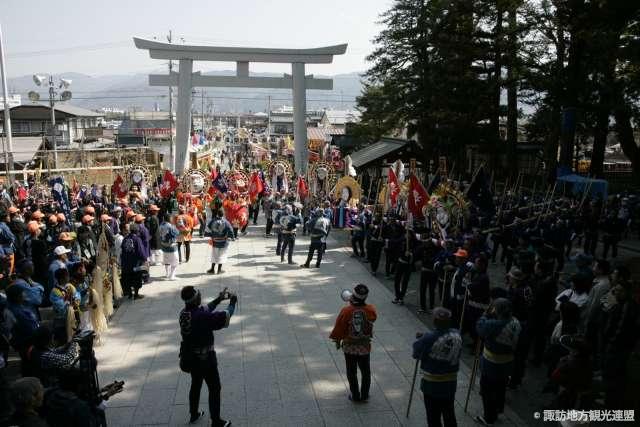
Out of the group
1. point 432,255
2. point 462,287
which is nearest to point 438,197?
point 432,255

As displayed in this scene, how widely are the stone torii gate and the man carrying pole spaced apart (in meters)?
20.0

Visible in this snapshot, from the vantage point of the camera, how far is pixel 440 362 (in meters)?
5.17

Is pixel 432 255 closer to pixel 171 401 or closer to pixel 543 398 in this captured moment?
pixel 543 398

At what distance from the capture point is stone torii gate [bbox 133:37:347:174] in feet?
79.3

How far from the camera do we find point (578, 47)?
2016 centimetres

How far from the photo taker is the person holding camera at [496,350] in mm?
5707

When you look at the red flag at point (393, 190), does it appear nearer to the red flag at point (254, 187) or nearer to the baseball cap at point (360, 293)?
the red flag at point (254, 187)

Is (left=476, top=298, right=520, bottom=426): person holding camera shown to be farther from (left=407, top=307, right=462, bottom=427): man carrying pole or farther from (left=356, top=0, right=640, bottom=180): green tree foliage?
(left=356, top=0, right=640, bottom=180): green tree foliage

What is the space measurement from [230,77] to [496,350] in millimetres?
22154

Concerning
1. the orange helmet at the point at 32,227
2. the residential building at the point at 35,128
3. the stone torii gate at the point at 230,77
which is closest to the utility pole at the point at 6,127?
the residential building at the point at 35,128

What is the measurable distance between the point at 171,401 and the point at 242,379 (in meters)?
1.02

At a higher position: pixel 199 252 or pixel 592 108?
pixel 592 108

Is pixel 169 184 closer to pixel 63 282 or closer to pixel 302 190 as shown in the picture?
pixel 302 190

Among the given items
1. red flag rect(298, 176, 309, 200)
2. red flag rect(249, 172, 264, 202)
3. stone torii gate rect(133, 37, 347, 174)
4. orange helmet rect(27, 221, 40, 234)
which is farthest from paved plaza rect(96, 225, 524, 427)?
stone torii gate rect(133, 37, 347, 174)
